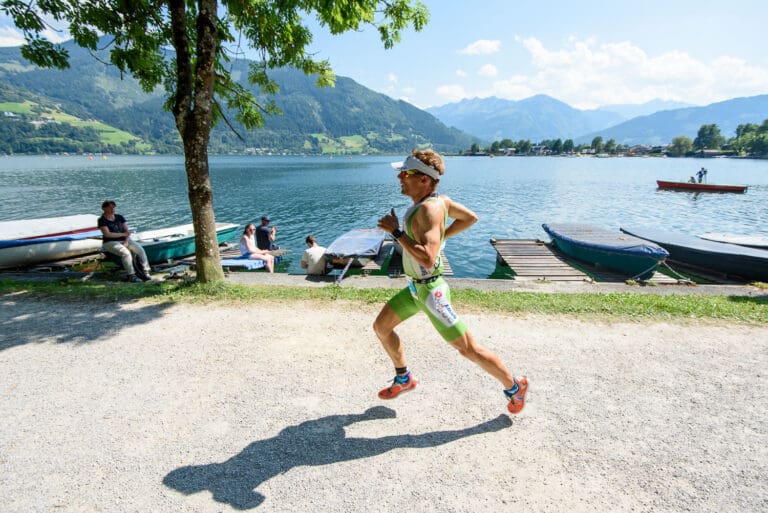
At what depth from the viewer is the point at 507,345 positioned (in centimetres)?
628

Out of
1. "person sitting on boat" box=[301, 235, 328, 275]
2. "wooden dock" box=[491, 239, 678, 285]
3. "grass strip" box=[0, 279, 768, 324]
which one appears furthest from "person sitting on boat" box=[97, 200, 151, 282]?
→ "wooden dock" box=[491, 239, 678, 285]

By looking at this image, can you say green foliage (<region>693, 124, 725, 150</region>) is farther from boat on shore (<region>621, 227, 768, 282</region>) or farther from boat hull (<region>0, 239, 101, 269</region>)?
boat hull (<region>0, 239, 101, 269</region>)

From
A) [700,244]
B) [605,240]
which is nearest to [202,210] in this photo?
[605,240]

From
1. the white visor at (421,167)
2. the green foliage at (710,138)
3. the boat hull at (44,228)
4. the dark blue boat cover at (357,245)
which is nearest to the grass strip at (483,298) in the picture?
the white visor at (421,167)

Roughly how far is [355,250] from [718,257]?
15131 mm

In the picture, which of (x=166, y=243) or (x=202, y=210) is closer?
(x=202, y=210)

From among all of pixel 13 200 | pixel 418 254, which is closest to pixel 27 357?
pixel 418 254

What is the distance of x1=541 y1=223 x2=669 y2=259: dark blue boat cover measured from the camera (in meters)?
14.0

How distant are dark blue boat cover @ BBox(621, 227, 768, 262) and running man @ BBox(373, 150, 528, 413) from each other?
1622 centimetres

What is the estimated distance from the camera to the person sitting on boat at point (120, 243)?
10680 mm

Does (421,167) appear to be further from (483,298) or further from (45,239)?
(45,239)

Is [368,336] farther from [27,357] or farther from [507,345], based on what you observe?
[27,357]

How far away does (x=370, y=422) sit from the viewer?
433 cm

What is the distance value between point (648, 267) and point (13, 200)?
62.8 m
